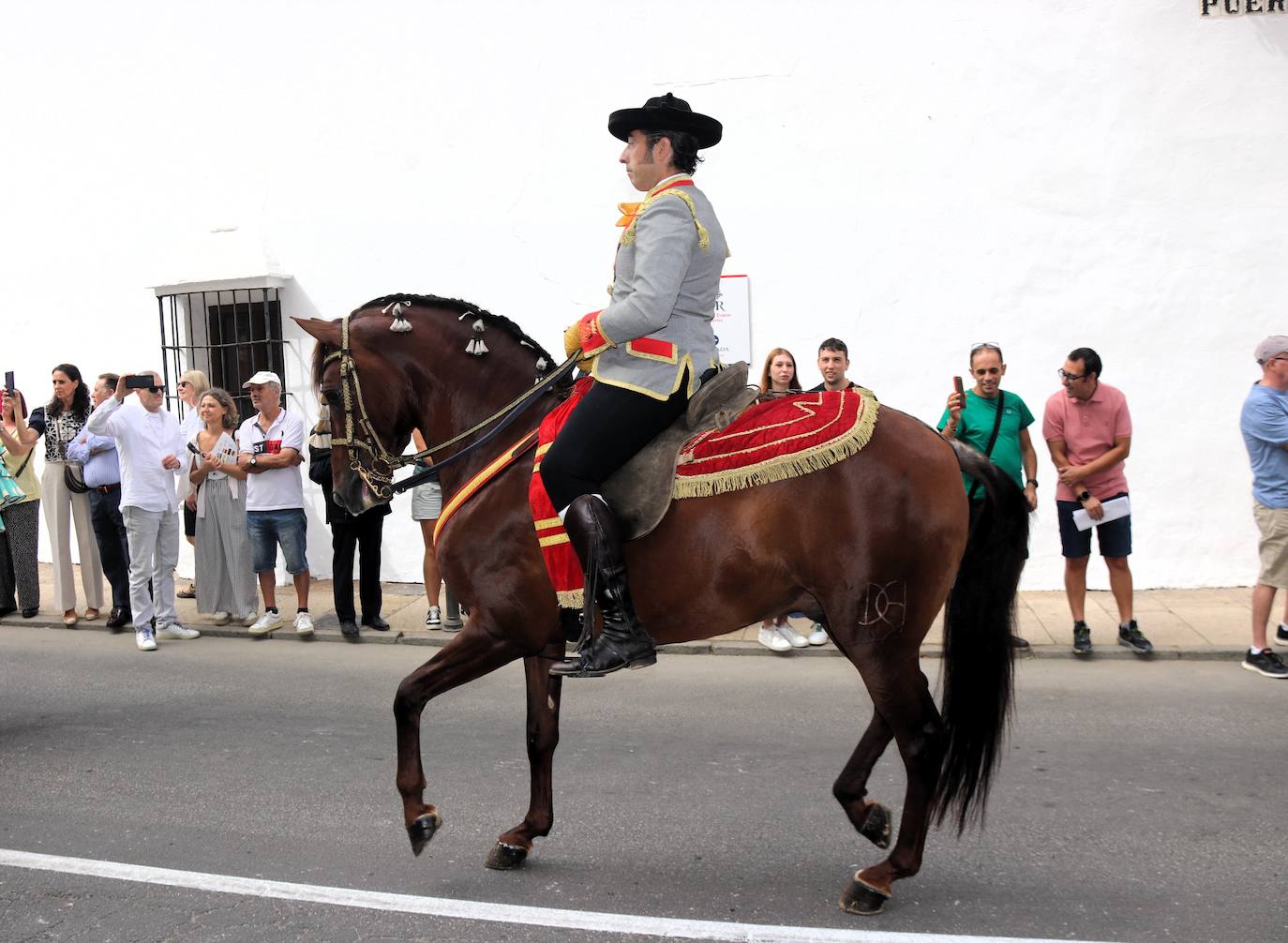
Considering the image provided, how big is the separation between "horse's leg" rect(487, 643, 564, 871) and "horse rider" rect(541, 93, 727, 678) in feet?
1.51

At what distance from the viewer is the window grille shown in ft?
39.2

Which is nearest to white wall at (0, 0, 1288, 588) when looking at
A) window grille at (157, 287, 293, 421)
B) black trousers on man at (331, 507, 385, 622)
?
window grille at (157, 287, 293, 421)

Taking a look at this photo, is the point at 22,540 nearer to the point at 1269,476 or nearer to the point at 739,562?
the point at 739,562

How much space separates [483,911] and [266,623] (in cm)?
606

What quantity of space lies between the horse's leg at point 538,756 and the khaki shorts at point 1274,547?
5.05 m

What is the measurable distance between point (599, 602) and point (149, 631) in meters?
6.25

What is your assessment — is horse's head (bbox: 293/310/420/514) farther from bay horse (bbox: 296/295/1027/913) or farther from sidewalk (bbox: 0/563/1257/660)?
sidewalk (bbox: 0/563/1257/660)

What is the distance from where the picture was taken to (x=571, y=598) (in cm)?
442

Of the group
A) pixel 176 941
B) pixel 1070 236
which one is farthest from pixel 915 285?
pixel 176 941

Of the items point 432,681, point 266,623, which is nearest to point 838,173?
point 266,623

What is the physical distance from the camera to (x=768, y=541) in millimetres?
4297

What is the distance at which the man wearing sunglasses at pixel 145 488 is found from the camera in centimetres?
927

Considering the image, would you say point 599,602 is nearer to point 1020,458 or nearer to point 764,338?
point 1020,458

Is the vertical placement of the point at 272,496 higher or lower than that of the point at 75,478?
lower
